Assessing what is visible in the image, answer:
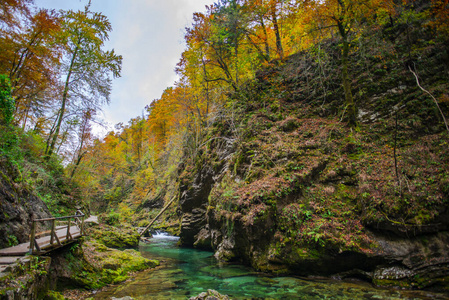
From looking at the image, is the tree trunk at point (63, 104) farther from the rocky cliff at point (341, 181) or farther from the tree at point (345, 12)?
the tree at point (345, 12)

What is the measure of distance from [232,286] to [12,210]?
7.47m

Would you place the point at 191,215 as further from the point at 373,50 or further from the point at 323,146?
the point at 373,50

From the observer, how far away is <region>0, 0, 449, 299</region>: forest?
703 centimetres

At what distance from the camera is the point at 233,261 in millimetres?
10281

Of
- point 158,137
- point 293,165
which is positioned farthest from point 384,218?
point 158,137

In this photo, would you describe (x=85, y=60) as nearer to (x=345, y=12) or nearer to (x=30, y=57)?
(x=30, y=57)

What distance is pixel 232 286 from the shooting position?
7199 mm

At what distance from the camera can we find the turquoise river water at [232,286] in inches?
230

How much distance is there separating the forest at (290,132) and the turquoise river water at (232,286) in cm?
60

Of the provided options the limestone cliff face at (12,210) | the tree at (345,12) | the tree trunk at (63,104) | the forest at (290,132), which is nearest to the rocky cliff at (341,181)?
the forest at (290,132)

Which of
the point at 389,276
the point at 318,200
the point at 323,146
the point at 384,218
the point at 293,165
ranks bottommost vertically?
the point at 389,276

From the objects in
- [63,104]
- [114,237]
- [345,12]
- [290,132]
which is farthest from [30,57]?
[345,12]

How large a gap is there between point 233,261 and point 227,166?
16.6 ft

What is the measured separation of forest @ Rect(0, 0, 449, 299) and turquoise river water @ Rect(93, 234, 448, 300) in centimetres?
60
